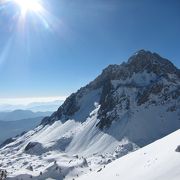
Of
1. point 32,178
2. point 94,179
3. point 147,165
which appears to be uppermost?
point 147,165

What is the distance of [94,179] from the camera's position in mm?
51094

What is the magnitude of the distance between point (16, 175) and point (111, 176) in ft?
370

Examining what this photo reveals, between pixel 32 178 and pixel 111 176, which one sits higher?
pixel 111 176

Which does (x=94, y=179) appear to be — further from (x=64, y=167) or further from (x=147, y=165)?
(x=64, y=167)

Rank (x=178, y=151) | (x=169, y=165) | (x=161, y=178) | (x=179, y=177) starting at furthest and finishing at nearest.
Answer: (x=178, y=151), (x=169, y=165), (x=161, y=178), (x=179, y=177)

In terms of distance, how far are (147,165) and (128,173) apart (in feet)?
9.35

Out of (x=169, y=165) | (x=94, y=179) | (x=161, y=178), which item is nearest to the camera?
(x=161, y=178)

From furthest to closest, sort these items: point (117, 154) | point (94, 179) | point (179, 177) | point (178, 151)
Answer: point (117, 154) → point (94, 179) → point (178, 151) → point (179, 177)

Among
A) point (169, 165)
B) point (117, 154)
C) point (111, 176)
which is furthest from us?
point (117, 154)

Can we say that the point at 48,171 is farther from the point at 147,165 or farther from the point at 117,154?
the point at 147,165

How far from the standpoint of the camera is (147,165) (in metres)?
40.4

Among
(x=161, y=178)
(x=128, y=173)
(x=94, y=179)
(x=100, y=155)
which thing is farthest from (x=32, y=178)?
(x=161, y=178)

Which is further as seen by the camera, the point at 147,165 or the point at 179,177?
the point at 147,165

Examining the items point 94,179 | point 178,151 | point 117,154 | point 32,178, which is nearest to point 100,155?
point 117,154
